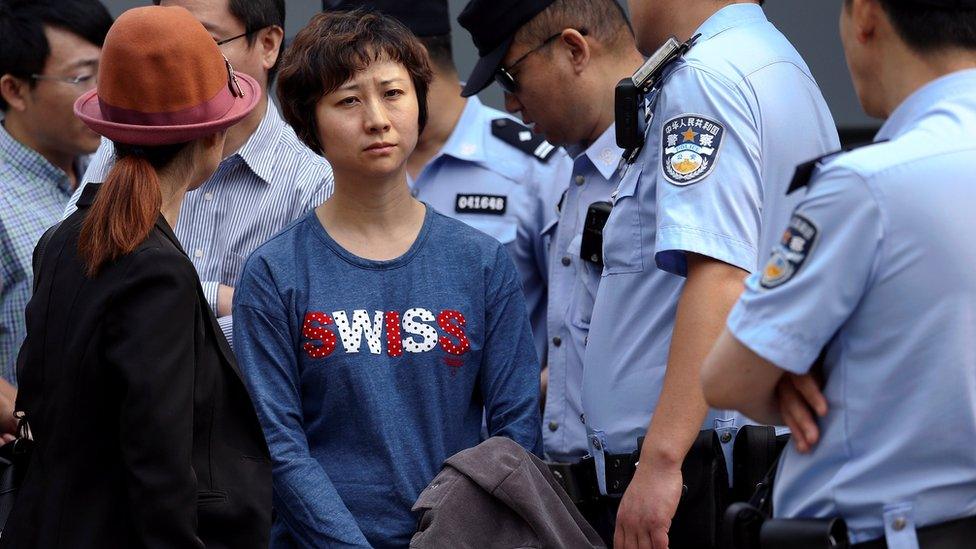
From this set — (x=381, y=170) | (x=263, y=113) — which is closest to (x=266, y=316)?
(x=381, y=170)

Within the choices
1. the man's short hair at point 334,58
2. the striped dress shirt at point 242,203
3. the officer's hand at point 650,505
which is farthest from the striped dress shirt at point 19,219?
the officer's hand at point 650,505

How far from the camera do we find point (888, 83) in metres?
1.57

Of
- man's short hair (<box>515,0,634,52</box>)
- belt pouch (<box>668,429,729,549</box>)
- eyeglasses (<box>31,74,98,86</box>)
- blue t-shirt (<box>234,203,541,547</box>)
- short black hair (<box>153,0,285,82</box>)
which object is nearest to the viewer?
belt pouch (<box>668,429,729,549</box>)

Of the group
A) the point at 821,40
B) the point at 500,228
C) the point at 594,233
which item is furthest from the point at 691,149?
the point at 821,40

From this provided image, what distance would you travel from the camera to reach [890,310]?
4.77ft

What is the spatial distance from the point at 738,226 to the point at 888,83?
0.50m

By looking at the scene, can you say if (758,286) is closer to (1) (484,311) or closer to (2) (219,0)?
(1) (484,311)

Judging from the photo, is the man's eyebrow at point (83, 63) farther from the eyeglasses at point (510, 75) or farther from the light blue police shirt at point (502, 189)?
the eyeglasses at point (510, 75)

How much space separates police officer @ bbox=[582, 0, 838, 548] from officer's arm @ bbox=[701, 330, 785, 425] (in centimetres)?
40

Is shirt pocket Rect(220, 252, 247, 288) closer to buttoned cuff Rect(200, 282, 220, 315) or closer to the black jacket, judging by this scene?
buttoned cuff Rect(200, 282, 220, 315)

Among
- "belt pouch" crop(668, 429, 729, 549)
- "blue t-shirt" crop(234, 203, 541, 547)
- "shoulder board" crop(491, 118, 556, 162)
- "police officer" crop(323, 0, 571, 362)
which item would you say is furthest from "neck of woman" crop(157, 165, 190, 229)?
"shoulder board" crop(491, 118, 556, 162)

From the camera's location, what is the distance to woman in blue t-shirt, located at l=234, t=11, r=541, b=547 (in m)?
2.35

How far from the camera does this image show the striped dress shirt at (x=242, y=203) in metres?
2.85

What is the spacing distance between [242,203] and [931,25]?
1.79 meters
